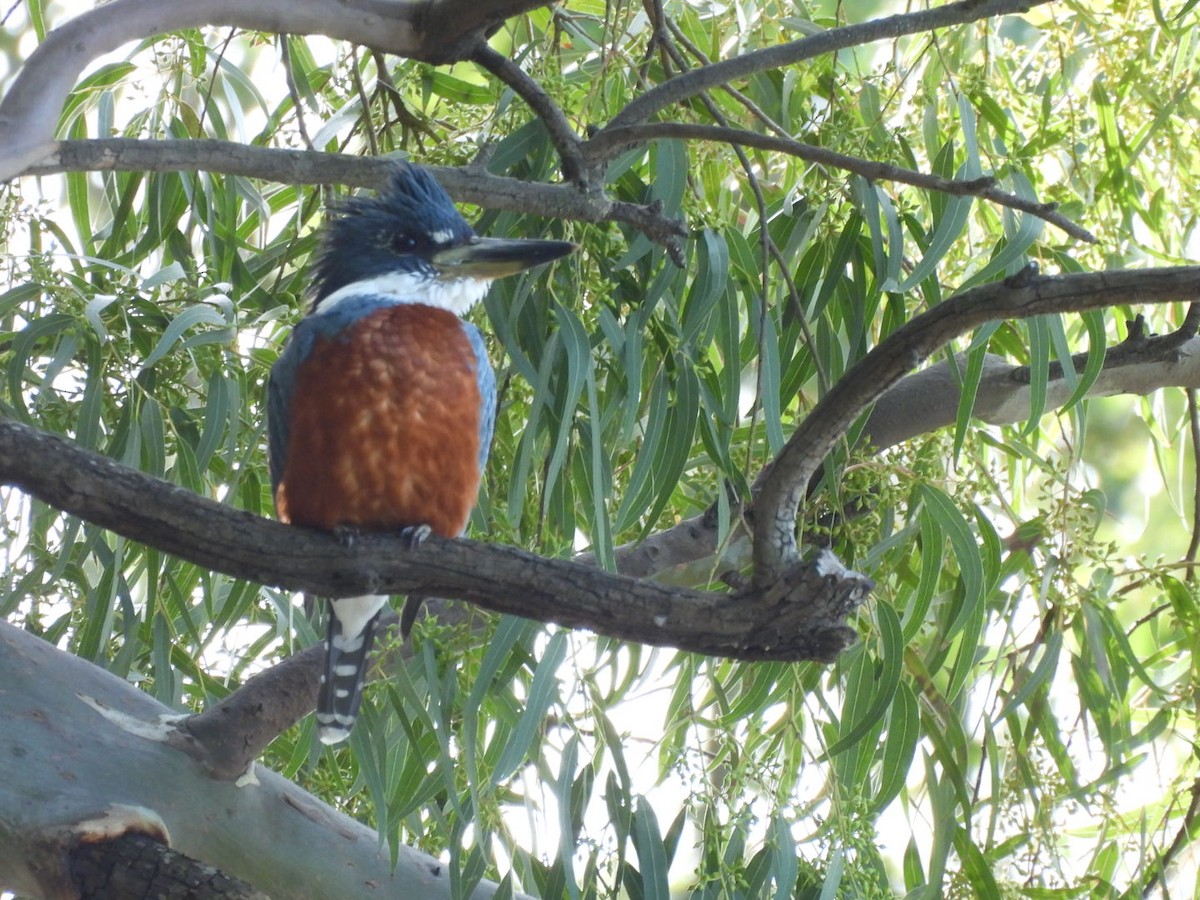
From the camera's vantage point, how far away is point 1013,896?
7.87 feet

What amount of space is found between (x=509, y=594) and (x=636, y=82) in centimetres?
131

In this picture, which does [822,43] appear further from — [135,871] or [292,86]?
[135,871]

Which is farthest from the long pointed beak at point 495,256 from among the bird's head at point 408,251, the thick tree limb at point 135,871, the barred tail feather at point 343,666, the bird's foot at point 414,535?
the thick tree limb at point 135,871

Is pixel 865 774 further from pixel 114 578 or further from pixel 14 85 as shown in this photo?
pixel 14 85

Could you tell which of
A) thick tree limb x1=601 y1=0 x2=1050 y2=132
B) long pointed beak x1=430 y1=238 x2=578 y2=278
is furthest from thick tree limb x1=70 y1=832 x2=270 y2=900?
thick tree limb x1=601 y1=0 x2=1050 y2=132

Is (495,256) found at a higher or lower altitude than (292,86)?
lower

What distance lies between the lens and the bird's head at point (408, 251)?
243 centimetres

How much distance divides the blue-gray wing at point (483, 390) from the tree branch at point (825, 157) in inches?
18.2

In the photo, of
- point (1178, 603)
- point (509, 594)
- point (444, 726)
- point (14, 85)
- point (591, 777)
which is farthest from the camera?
point (1178, 603)

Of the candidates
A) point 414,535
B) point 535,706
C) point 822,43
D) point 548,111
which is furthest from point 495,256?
point 535,706

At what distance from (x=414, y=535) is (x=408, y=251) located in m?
0.70

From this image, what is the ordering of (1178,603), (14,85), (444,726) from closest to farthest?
(14,85) → (444,726) → (1178,603)

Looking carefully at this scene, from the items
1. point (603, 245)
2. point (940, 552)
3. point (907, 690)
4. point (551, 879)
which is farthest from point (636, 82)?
point (551, 879)

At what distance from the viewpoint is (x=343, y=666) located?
95.1 inches
